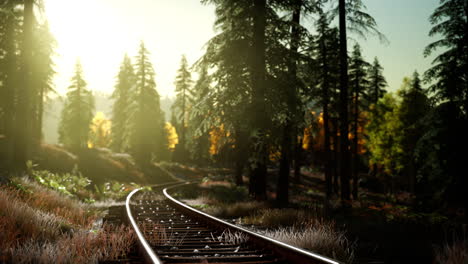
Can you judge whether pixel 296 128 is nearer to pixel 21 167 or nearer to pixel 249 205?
pixel 249 205

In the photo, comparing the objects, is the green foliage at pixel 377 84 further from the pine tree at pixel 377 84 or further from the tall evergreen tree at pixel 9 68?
the tall evergreen tree at pixel 9 68

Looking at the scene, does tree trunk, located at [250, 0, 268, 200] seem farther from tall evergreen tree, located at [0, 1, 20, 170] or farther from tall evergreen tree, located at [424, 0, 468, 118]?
tall evergreen tree, located at [0, 1, 20, 170]

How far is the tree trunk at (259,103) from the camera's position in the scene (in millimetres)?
12648

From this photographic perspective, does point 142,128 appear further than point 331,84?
Yes

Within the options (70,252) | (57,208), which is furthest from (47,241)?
(57,208)

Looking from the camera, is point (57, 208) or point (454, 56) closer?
point (57, 208)

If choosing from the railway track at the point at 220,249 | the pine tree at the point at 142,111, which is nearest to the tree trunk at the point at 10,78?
the pine tree at the point at 142,111

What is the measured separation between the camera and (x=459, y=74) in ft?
61.7

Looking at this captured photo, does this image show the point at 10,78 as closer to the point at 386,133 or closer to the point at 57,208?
the point at 57,208

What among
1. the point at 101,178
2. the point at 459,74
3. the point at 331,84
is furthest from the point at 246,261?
the point at 101,178

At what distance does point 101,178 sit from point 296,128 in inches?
920

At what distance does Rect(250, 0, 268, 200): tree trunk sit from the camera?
1265 cm

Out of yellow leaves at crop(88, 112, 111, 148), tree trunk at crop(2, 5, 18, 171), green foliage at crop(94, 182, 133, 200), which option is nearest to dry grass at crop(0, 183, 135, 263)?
green foliage at crop(94, 182, 133, 200)

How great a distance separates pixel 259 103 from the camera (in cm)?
1276
